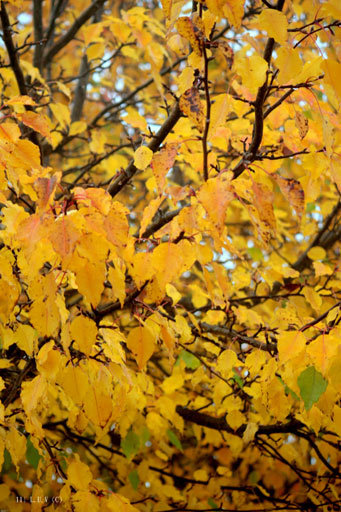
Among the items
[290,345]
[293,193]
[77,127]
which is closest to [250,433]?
[290,345]

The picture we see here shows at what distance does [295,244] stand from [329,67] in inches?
118

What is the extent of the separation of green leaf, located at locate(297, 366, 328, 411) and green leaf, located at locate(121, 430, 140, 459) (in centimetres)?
76

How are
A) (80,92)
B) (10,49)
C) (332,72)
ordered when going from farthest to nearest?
(80,92), (10,49), (332,72)

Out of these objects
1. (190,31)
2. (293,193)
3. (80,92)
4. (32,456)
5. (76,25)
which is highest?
(76,25)

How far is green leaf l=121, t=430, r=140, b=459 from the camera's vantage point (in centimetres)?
157

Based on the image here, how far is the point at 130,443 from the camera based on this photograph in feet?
5.20

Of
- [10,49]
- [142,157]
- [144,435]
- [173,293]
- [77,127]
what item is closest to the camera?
[142,157]

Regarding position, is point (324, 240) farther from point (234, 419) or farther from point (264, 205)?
point (264, 205)

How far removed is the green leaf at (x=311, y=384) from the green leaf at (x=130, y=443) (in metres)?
0.76

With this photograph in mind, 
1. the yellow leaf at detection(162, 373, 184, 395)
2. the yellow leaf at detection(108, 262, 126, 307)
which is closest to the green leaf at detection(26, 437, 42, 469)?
the yellow leaf at detection(162, 373, 184, 395)

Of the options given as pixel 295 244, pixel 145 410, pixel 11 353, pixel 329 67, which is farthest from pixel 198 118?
pixel 295 244

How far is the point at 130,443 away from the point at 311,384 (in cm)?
78

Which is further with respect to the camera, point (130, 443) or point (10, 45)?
point (10, 45)

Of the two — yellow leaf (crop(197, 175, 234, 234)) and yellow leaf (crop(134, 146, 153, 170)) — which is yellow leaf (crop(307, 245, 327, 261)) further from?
yellow leaf (crop(197, 175, 234, 234))
